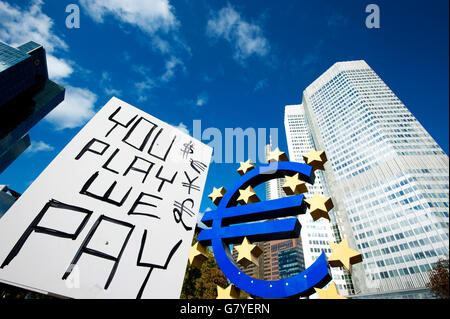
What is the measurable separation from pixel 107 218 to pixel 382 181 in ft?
231

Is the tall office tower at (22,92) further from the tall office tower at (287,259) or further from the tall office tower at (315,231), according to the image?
the tall office tower at (287,259)

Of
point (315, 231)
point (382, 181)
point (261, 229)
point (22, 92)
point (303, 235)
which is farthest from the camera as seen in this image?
point (303, 235)

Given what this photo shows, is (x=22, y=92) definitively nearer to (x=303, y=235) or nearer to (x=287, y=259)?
(x=303, y=235)

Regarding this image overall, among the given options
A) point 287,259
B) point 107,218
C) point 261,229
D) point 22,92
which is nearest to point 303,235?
point 287,259

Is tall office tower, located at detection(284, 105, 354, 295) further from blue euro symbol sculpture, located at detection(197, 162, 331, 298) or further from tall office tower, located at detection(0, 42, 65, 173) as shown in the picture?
tall office tower, located at detection(0, 42, 65, 173)

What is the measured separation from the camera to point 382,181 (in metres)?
54.9

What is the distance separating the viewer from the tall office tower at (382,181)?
42812 millimetres

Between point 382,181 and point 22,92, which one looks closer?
point 22,92

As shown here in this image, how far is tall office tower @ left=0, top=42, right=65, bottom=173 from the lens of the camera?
3114 centimetres

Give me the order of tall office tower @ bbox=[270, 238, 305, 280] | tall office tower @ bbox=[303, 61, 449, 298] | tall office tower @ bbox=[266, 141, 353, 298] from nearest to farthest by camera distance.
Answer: tall office tower @ bbox=[303, 61, 449, 298] → tall office tower @ bbox=[266, 141, 353, 298] → tall office tower @ bbox=[270, 238, 305, 280]

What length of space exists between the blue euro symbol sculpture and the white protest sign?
165cm

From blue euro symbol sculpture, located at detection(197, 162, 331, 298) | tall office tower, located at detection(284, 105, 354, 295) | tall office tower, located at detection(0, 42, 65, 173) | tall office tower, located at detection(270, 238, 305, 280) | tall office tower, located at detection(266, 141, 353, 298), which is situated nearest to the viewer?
blue euro symbol sculpture, located at detection(197, 162, 331, 298)

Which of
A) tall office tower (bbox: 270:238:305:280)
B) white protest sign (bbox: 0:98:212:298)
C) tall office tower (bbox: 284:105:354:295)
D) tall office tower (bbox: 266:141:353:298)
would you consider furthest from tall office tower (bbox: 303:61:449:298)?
tall office tower (bbox: 270:238:305:280)
